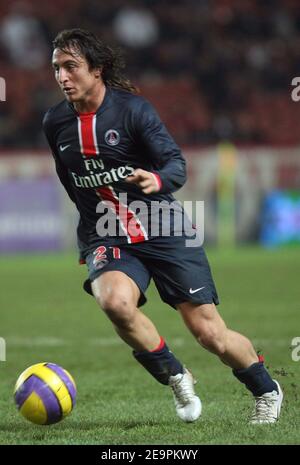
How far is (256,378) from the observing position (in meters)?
5.36

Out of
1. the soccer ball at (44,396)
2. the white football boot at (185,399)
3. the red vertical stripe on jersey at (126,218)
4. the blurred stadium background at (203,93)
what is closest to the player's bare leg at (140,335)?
the white football boot at (185,399)

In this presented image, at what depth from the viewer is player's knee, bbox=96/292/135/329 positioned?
4992mm

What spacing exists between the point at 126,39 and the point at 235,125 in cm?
279

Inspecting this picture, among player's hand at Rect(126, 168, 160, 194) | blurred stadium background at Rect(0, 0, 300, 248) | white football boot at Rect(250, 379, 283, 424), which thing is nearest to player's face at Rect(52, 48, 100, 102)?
player's hand at Rect(126, 168, 160, 194)

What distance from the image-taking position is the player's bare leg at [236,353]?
5234 mm

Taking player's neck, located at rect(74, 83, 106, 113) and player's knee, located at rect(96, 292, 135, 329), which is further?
player's neck, located at rect(74, 83, 106, 113)

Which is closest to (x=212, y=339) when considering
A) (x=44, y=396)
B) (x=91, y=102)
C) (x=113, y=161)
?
(x=44, y=396)

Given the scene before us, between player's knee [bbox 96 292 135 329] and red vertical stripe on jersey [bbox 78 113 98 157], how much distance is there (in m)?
0.80

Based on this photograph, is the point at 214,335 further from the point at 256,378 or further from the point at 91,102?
the point at 91,102

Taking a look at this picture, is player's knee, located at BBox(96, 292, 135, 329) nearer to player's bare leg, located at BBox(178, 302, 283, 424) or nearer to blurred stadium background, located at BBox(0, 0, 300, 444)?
player's bare leg, located at BBox(178, 302, 283, 424)

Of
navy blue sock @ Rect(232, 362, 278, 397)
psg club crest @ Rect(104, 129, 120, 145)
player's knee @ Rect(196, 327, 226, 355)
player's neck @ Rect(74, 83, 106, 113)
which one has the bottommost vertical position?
navy blue sock @ Rect(232, 362, 278, 397)

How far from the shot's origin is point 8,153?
16.9 metres

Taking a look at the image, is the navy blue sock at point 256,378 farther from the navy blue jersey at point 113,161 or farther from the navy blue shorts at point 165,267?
the navy blue jersey at point 113,161
